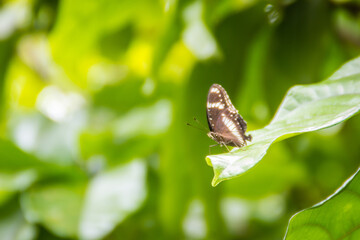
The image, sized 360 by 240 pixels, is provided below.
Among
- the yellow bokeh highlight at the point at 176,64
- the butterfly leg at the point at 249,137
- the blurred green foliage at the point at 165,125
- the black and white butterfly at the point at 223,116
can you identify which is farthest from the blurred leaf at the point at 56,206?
the butterfly leg at the point at 249,137

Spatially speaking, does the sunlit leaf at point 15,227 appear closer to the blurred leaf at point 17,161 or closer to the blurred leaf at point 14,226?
the blurred leaf at point 14,226

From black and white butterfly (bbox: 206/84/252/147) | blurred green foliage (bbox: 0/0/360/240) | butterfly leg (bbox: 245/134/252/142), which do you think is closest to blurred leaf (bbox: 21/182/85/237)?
blurred green foliage (bbox: 0/0/360/240)

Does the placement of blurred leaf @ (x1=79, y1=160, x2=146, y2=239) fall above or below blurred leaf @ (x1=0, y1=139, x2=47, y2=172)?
below

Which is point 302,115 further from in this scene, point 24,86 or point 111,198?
point 24,86

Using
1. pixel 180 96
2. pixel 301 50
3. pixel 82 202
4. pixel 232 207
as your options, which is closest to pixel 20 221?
pixel 82 202

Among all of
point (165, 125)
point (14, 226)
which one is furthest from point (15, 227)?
point (165, 125)

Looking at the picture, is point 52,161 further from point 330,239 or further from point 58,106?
point 330,239

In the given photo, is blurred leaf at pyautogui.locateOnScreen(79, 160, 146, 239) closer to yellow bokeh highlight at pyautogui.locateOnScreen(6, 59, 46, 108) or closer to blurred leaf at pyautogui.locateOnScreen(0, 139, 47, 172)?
blurred leaf at pyautogui.locateOnScreen(0, 139, 47, 172)
